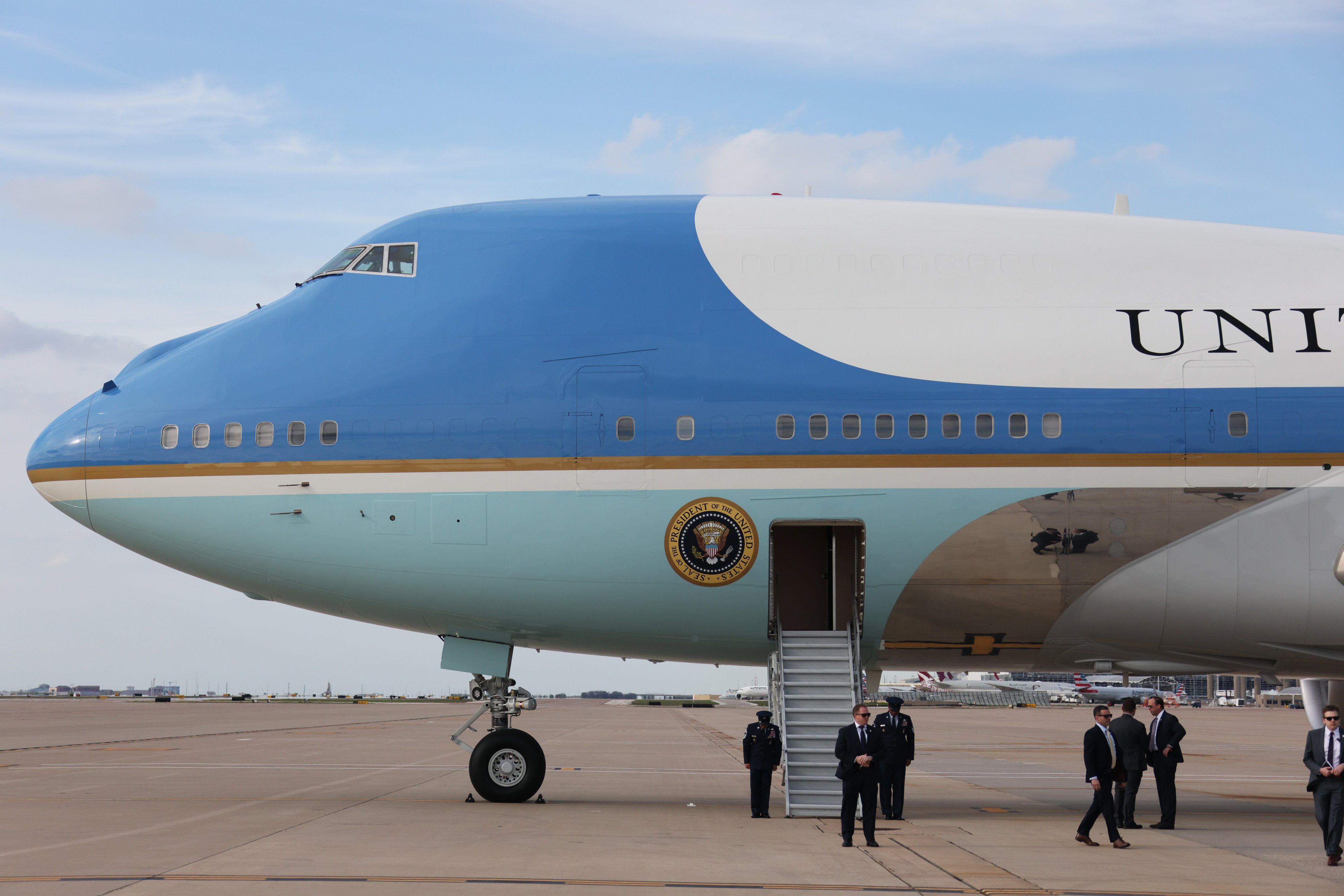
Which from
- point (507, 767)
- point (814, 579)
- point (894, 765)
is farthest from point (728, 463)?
point (507, 767)

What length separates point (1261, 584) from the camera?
1523 cm

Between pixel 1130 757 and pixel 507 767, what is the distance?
889 cm

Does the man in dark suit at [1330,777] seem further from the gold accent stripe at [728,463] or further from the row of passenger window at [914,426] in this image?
the row of passenger window at [914,426]

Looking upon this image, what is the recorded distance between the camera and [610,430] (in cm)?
1554

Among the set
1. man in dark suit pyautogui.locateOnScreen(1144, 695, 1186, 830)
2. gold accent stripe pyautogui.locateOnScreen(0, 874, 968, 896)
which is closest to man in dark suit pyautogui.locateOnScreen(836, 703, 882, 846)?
gold accent stripe pyautogui.locateOnScreen(0, 874, 968, 896)

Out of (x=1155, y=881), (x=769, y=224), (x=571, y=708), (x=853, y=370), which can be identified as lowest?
(x=571, y=708)

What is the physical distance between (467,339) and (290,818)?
7070 mm

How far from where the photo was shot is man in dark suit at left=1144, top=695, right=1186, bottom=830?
15.8m

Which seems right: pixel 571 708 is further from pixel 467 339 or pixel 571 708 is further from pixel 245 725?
pixel 467 339

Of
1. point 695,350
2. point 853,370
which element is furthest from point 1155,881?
point 695,350

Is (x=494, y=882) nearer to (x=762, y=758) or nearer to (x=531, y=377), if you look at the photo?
(x=762, y=758)

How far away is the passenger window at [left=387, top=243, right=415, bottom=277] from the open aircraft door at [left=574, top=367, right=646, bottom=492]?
3.32 metres

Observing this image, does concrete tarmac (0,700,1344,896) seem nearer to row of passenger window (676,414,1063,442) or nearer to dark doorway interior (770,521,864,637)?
dark doorway interior (770,521,864,637)

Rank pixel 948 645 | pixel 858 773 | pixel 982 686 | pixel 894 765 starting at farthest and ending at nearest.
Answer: pixel 982 686, pixel 894 765, pixel 948 645, pixel 858 773
